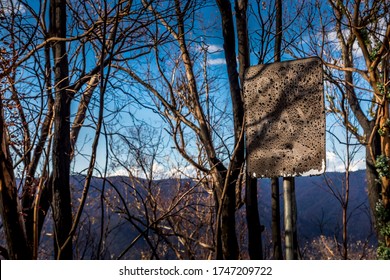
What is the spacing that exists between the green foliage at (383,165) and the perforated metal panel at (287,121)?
7197 millimetres

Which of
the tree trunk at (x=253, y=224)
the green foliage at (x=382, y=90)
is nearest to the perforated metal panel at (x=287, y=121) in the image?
the tree trunk at (x=253, y=224)

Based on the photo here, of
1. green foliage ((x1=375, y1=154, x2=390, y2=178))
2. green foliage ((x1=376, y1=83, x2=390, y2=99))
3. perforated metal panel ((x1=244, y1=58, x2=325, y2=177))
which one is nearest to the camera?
perforated metal panel ((x1=244, y1=58, x2=325, y2=177))

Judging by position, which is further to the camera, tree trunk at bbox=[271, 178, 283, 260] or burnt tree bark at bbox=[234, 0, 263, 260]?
tree trunk at bbox=[271, 178, 283, 260]

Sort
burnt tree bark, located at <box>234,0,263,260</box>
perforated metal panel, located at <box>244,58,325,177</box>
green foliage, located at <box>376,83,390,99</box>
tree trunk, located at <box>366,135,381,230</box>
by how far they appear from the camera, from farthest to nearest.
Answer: tree trunk, located at <box>366,135,381,230</box> < green foliage, located at <box>376,83,390,99</box> < burnt tree bark, located at <box>234,0,263,260</box> < perforated metal panel, located at <box>244,58,325,177</box>

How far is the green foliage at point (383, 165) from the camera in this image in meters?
8.80

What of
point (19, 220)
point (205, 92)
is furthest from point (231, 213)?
point (205, 92)

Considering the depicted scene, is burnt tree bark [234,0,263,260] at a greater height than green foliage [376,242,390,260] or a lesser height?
greater

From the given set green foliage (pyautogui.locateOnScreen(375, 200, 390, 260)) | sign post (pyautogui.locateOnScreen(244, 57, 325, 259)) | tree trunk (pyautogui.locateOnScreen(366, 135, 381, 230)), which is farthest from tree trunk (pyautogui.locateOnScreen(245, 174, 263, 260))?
tree trunk (pyautogui.locateOnScreen(366, 135, 381, 230))

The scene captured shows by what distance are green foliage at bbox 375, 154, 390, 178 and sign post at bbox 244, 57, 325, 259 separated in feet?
23.5

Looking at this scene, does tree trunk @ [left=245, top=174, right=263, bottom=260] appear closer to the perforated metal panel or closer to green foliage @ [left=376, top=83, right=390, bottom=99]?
the perforated metal panel

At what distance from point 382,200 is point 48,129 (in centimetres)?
676

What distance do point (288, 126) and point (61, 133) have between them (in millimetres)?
1828

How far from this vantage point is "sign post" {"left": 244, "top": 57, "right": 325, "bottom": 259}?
2287mm
